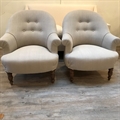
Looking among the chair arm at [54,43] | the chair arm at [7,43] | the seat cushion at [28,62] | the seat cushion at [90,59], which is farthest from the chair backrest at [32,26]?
the seat cushion at [90,59]

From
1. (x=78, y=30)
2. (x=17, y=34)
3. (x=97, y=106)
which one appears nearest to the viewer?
(x=97, y=106)

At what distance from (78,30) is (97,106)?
3.91 feet

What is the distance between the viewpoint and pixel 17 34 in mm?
2182

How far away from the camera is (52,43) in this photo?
195cm

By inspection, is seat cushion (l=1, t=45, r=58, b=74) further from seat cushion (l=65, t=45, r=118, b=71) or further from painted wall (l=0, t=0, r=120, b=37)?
painted wall (l=0, t=0, r=120, b=37)

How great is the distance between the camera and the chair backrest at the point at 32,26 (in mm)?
2201

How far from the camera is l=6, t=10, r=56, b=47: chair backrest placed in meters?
2.20

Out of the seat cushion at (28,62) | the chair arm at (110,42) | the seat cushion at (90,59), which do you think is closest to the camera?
the seat cushion at (28,62)

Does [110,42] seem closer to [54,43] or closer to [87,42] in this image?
[87,42]

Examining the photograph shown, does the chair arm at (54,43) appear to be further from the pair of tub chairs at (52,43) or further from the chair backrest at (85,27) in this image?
the chair backrest at (85,27)

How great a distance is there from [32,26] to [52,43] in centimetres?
54

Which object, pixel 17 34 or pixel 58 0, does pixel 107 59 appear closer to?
pixel 17 34

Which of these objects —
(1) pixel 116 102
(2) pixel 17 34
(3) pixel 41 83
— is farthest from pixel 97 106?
(2) pixel 17 34

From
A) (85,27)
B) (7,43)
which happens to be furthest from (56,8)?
(7,43)
